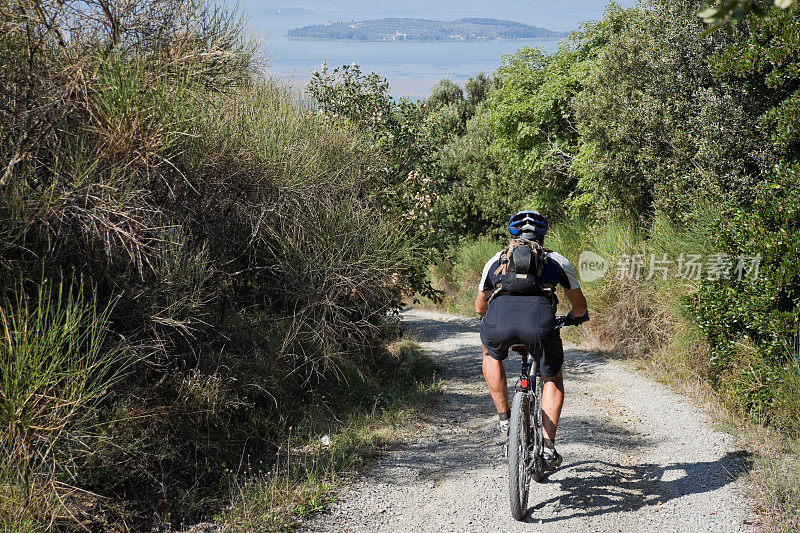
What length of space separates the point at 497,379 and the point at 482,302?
0.54 metres

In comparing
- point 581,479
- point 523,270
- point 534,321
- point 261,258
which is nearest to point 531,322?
point 534,321

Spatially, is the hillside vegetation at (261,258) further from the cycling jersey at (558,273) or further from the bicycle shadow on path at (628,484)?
the cycling jersey at (558,273)

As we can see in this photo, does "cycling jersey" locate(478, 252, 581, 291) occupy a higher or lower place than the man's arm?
higher

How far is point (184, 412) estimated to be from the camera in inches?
205

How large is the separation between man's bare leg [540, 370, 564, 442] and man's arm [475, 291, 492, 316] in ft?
2.12

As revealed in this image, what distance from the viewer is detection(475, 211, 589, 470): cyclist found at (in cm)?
430

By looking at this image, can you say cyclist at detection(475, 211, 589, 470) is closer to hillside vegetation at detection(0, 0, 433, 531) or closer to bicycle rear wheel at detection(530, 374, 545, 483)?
bicycle rear wheel at detection(530, 374, 545, 483)

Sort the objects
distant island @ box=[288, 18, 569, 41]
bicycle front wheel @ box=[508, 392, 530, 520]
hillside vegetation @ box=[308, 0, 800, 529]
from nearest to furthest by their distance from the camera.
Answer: bicycle front wheel @ box=[508, 392, 530, 520], hillside vegetation @ box=[308, 0, 800, 529], distant island @ box=[288, 18, 569, 41]

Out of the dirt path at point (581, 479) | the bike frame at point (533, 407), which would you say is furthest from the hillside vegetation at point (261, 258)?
the bike frame at point (533, 407)

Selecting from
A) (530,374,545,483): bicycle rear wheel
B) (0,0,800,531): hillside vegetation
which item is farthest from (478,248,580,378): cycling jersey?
(0,0,800,531): hillside vegetation

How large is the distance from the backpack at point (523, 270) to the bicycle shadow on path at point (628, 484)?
60.6 inches

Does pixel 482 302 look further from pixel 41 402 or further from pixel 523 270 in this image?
pixel 41 402

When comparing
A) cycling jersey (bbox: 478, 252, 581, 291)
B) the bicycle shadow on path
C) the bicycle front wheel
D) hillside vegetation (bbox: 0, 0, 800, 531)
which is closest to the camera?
the bicycle front wheel

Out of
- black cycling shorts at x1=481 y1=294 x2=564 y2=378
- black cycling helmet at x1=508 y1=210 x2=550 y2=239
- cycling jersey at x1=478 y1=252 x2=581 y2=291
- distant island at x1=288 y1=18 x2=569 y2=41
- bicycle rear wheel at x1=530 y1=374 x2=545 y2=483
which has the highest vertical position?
distant island at x1=288 y1=18 x2=569 y2=41
